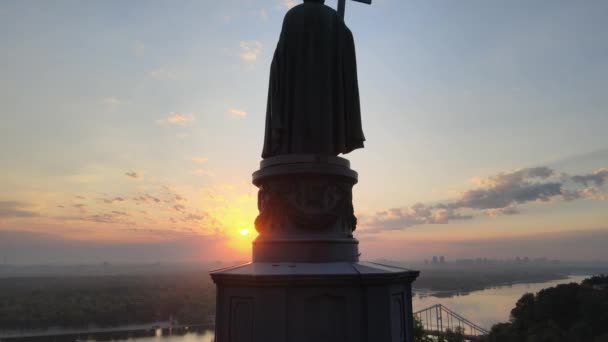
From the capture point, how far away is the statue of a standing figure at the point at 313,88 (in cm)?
632

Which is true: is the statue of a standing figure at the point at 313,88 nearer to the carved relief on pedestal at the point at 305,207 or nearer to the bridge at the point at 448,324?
the carved relief on pedestal at the point at 305,207

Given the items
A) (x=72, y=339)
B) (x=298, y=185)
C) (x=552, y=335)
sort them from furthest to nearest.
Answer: (x=72, y=339), (x=552, y=335), (x=298, y=185)

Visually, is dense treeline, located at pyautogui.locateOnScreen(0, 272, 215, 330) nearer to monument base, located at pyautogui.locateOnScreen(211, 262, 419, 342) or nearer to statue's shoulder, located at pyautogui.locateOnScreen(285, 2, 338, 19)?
monument base, located at pyautogui.locateOnScreen(211, 262, 419, 342)

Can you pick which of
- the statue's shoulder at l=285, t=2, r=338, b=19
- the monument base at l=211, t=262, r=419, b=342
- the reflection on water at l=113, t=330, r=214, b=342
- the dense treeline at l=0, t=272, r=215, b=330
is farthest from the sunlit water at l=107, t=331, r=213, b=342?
the statue's shoulder at l=285, t=2, r=338, b=19

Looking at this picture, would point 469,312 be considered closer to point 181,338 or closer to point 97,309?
point 181,338

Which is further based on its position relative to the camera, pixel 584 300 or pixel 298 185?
pixel 584 300

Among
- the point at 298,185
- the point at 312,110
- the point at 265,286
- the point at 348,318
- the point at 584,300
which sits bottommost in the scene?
the point at 584,300

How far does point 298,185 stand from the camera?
5.76m

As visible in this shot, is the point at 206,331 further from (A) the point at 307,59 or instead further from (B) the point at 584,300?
(A) the point at 307,59

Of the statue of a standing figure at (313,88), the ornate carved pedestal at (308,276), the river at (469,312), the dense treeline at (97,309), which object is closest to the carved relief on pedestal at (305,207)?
the ornate carved pedestal at (308,276)

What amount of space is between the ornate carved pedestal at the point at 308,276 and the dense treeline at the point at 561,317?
30268 millimetres

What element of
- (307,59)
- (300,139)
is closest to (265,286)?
(300,139)

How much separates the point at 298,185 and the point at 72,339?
69.3 m

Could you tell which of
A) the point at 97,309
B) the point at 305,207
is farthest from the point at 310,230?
the point at 97,309
